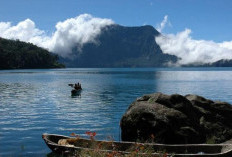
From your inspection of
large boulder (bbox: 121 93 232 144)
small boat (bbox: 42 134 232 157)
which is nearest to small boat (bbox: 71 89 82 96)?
large boulder (bbox: 121 93 232 144)

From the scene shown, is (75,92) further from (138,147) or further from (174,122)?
(138,147)

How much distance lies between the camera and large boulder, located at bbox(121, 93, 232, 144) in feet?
58.7

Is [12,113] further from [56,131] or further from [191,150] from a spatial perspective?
[191,150]

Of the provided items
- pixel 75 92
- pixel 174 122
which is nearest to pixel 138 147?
pixel 174 122

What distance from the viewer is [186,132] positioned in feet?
59.1

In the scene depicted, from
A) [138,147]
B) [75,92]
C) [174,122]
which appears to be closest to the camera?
[138,147]

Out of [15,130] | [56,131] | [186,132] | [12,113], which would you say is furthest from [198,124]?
[12,113]

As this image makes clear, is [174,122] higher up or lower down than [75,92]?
higher up

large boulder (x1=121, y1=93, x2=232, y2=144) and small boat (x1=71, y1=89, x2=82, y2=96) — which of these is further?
small boat (x1=71, y1=89, x2=82, y2=96)

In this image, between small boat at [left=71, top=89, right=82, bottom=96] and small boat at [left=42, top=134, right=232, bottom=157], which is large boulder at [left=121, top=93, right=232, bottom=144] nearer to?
small boat at [left=42, top=134, right=232, bottom=157]

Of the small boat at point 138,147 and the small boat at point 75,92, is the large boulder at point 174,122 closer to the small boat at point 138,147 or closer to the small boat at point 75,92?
the small boat at point 138,147

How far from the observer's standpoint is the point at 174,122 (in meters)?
18.1

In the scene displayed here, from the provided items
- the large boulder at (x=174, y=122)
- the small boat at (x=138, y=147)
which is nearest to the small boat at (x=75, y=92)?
the large boulder at (x=174, y=122)

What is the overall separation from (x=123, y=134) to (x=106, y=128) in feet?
23.1
